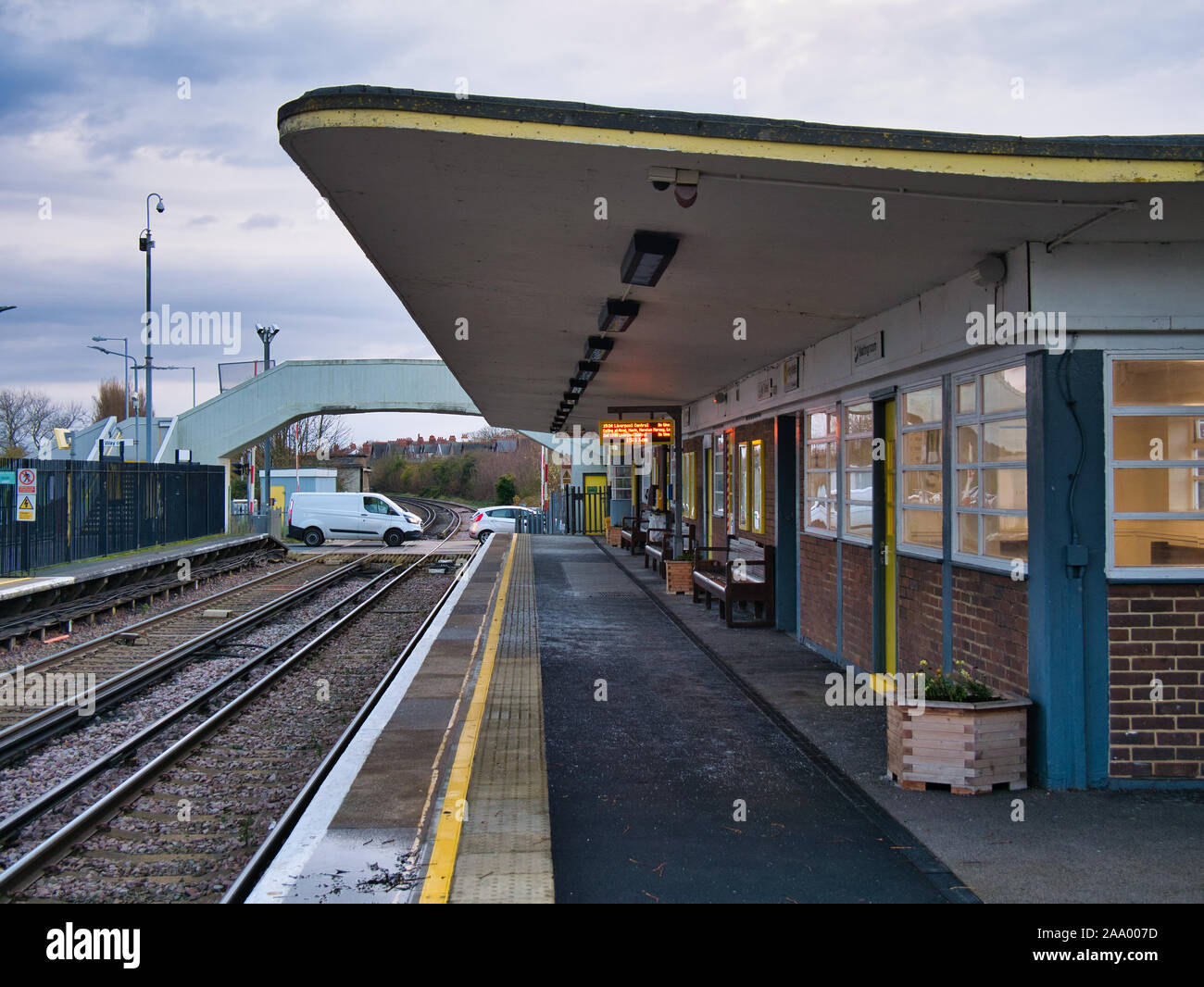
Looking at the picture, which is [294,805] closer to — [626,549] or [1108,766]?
[1108,766]

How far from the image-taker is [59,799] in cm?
657

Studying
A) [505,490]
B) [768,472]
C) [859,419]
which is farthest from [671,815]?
[505,490]

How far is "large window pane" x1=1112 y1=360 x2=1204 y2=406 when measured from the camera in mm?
5664

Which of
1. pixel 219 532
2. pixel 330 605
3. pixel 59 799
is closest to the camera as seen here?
pixel 59 799

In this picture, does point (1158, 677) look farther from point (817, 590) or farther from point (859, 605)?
point (817, 590)

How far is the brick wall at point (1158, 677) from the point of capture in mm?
→ 5566

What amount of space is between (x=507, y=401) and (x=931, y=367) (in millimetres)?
14189

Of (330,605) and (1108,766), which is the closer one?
(1108,766)

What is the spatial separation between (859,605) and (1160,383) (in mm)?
3741

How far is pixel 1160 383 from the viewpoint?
5.70 m

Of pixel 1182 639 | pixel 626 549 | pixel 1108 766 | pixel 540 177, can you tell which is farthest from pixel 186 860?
pixel 626 549

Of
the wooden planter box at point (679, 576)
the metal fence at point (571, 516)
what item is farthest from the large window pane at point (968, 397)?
the metal fence at point (571, 516)

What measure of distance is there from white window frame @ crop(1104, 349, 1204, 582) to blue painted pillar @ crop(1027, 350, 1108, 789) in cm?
4
